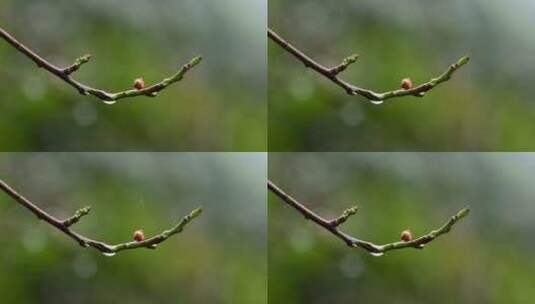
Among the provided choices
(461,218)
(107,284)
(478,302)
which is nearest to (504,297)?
(478,302)

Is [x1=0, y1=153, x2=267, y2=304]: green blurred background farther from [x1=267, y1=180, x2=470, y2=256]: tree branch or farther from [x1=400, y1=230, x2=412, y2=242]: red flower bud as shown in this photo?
[x1=400, y1=230, x2=412, y2=242]: red flower bud

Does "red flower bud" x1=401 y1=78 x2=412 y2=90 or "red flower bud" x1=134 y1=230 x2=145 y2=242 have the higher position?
"red flower bud" x1=401 y1=78 x2=412 y2=90

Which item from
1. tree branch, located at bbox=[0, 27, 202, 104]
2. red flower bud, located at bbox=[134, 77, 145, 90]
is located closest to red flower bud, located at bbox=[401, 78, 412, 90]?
tree branch, located at bbox=[0, 27, 202, 104]

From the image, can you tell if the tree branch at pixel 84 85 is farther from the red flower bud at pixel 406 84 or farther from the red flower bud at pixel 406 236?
the red flower bud at pixel 406 236

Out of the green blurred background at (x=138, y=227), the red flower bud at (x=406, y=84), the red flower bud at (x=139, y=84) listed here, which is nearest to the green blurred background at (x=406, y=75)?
the red flower bud at (x=406, y=84)

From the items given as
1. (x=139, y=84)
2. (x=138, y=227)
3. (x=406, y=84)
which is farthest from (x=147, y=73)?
(x=406, y=84)

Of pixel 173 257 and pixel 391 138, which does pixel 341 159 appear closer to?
pixel 391 138
